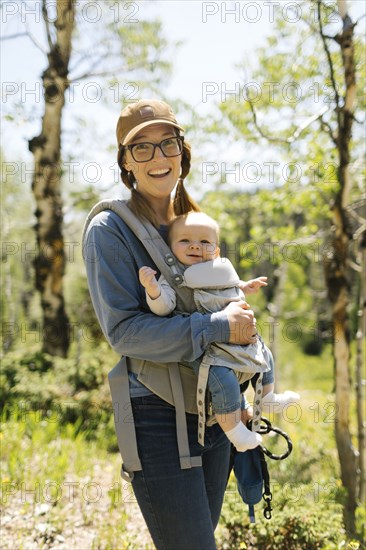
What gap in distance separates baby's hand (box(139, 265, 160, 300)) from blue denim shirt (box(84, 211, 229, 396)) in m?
0.06

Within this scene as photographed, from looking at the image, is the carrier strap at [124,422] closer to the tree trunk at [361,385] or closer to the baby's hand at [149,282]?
the baby's hand at [149,282]

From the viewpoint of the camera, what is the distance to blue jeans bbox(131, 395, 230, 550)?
61.7 inches

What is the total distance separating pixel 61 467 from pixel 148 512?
2.46m

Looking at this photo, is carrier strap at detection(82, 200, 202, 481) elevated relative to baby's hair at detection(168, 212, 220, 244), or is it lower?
lower

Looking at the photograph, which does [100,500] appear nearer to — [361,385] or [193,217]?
[361,385]

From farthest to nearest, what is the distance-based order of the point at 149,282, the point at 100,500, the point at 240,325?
the point at 100,500
the point at 240,325
the point at 149,282

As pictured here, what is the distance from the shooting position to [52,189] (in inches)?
300

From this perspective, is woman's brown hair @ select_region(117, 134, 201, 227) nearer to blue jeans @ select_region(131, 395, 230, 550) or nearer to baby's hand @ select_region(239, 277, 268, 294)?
baby's hand @ select_region(239, 277, 268, 294)

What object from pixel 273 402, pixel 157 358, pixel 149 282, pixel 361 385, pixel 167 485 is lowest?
pixel 361 385

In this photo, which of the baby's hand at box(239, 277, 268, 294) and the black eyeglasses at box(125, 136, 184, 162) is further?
the baby's hand at box(239, 277, 268, 294)

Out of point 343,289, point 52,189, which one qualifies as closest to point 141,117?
point 343,289

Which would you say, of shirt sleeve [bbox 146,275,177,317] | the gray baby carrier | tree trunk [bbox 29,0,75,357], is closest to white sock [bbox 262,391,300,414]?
the gray baby carrier

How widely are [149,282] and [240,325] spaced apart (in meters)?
0.33

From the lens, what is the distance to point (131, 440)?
5.23ft
